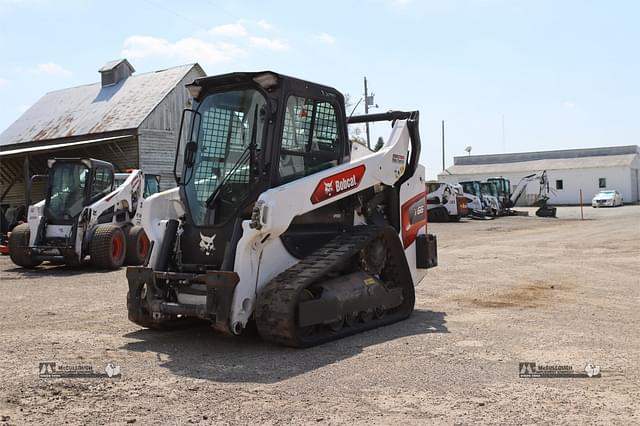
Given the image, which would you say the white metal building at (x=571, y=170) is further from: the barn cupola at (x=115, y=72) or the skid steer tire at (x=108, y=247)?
the skid steer tire at (x=108, y=247)

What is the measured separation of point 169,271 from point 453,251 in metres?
12.5

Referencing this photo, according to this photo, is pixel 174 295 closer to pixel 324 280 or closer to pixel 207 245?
pixel 207 245

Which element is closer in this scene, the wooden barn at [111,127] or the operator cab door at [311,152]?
the operator cab door at [311,152]

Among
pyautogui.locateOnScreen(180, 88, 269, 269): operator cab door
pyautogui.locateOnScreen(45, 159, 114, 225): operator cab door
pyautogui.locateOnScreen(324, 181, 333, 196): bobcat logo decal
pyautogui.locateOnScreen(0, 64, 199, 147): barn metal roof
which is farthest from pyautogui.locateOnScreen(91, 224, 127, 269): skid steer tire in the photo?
pyautogui.locateOnScreen(0, 64, 199, 147): barn metal roof

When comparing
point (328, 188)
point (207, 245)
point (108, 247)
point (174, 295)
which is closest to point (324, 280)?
point (328, 188)

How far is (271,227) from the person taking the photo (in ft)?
22.6

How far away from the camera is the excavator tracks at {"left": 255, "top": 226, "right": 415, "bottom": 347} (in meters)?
6.79

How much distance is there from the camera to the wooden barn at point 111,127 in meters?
31.2

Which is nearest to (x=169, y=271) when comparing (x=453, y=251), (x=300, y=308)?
(x=300, y=308)

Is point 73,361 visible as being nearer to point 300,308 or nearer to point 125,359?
point 125,359

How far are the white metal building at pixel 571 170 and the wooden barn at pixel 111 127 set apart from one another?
121ft

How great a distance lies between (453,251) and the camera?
62.2 ft

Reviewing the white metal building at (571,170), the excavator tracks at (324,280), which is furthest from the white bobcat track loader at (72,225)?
the white metal building at (571,170)

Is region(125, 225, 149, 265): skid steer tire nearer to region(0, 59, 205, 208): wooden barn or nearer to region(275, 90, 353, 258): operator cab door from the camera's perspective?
region(275, 90, 353, 258): operator cab door
